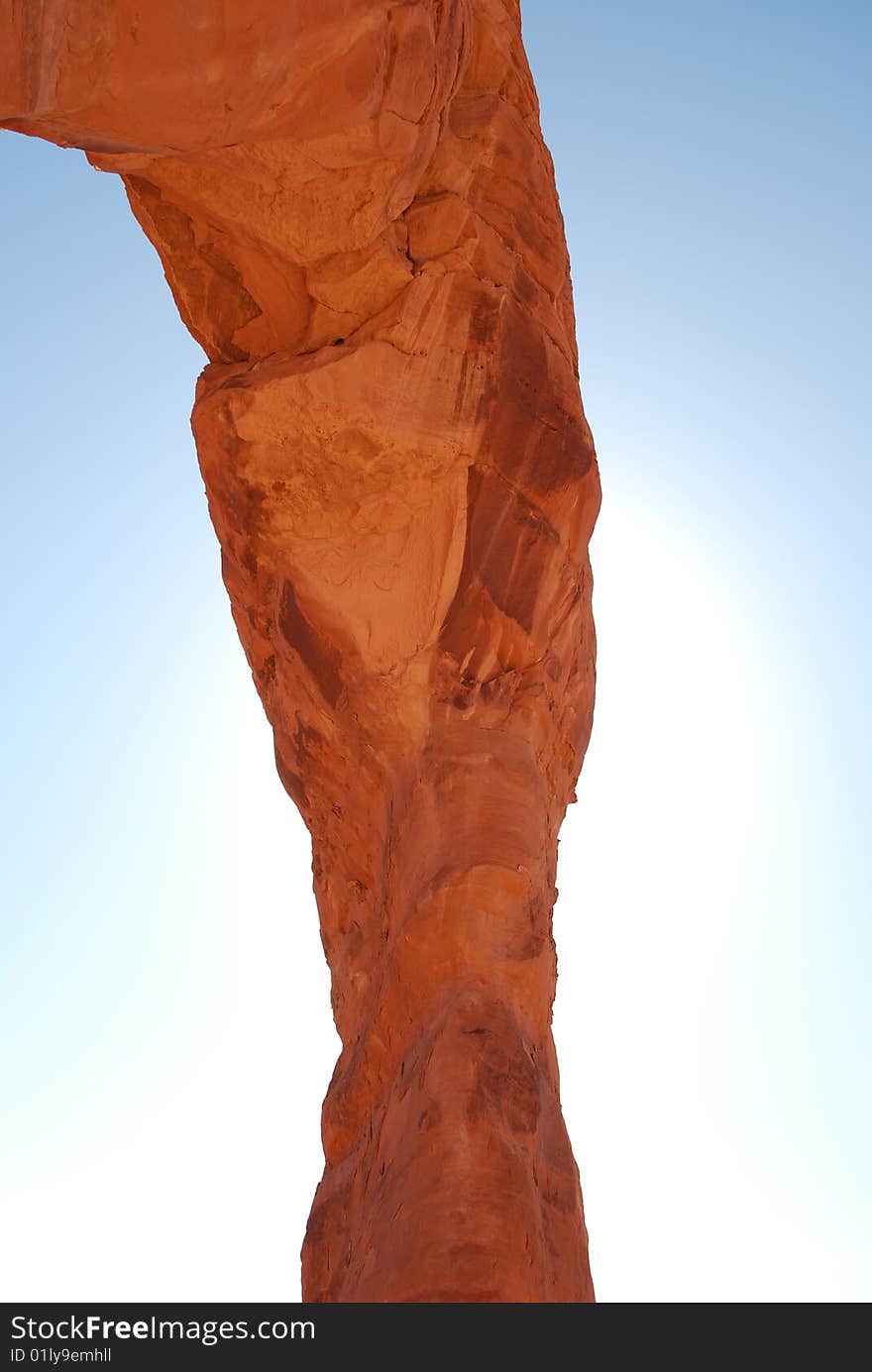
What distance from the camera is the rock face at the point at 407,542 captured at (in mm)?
5797

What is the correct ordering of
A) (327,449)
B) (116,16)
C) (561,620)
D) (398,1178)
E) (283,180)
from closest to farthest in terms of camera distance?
(116,16) → (398,1178) → (283,180) → (327,449) → (561,620)

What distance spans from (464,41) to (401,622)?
10.9 ft

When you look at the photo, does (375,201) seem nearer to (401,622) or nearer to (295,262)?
(295,262)

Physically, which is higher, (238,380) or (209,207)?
(209,207)

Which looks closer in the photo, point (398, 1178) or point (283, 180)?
point (398, 1178)

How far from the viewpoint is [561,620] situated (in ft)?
26.4

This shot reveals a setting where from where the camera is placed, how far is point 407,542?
7.46 meters

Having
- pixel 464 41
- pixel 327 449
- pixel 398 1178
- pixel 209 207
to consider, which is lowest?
pixel 398 1178

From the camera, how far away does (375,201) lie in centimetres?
702

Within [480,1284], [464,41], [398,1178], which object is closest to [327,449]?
[464,41]

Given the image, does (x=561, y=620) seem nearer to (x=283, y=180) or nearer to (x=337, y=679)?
(x=337, y=679)

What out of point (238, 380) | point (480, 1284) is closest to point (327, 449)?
point (238, 380)

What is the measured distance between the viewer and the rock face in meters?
5.80

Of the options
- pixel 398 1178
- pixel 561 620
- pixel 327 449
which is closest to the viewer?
pixel 398 1178
